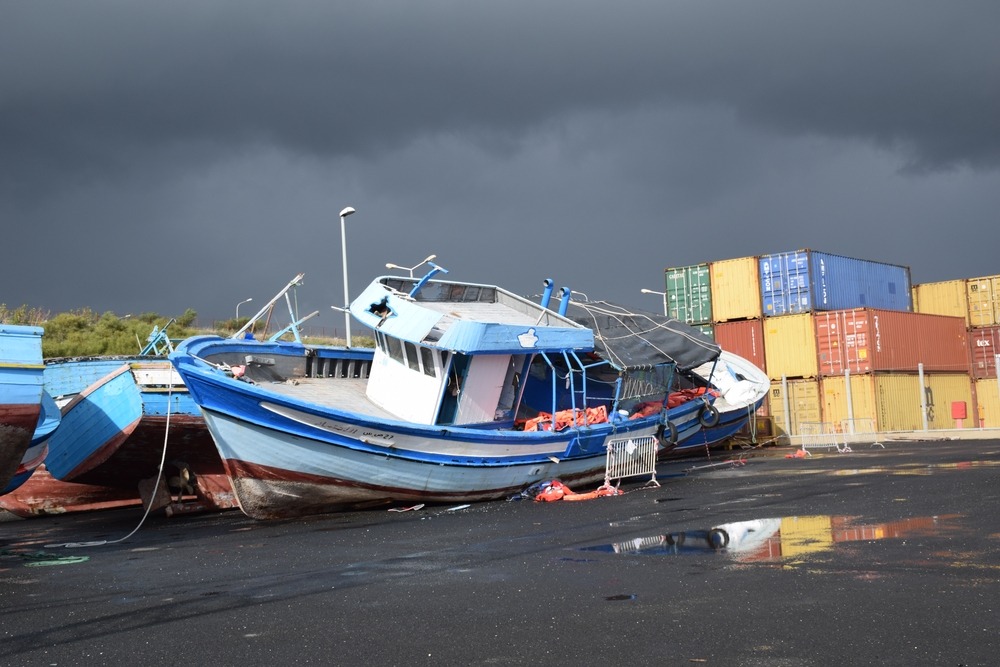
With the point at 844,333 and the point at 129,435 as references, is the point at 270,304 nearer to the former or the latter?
the point at 129,435

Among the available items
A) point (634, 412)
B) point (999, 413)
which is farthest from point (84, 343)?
point (999, 413)

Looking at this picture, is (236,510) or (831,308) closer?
(236,510)

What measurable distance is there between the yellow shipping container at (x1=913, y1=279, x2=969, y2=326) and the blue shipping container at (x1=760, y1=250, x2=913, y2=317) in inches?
126

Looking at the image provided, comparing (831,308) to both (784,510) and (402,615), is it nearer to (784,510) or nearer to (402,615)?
(784,510)

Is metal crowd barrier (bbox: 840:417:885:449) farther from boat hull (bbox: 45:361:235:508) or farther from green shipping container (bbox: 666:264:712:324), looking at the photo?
boat hull (bbox: 45:361:235:508)

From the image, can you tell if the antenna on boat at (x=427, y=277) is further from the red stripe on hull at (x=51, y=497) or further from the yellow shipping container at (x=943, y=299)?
the yellow shipping container at (x=943, y=299)

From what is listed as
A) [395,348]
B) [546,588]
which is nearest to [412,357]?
[395,348]

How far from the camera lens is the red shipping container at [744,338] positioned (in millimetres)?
31938

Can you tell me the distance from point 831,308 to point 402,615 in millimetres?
28296

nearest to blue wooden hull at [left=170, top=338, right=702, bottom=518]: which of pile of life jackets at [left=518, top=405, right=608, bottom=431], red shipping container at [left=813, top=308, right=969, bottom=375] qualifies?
pile of life jackets at [left=518, top=405, right=608, bottom=431]

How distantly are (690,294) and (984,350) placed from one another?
11095 mm

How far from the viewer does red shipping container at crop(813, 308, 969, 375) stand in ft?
94.9

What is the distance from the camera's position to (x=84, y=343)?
36.4 m

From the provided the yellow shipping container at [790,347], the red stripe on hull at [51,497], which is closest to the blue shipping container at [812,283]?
the yellow shipping container at [790,347]
